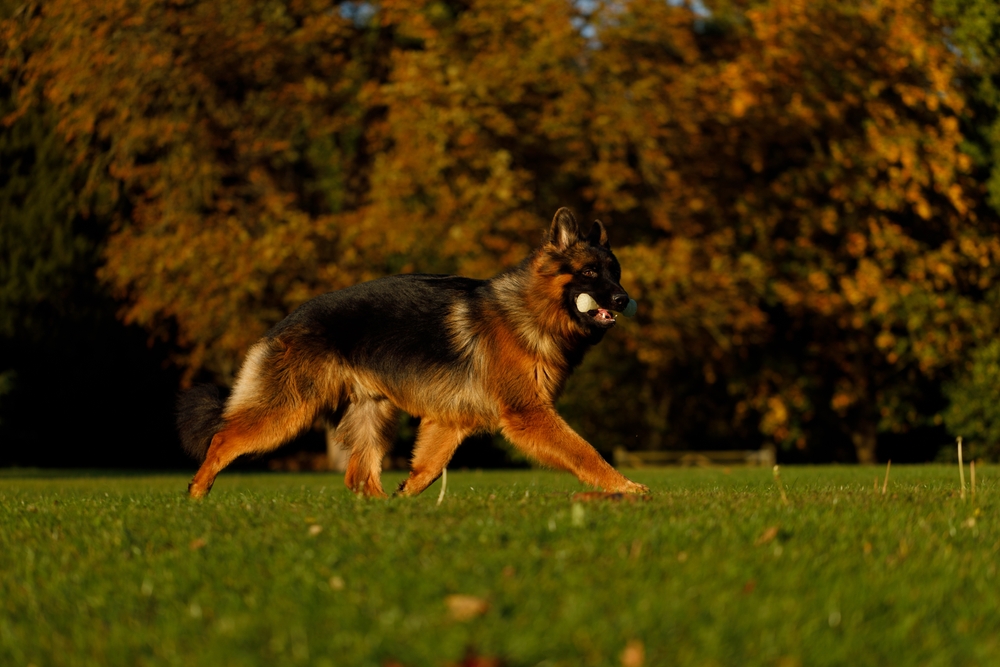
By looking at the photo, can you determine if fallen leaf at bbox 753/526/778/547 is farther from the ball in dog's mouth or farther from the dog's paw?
the ball in dog's mouth

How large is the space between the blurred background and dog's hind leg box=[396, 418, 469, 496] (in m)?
11.7

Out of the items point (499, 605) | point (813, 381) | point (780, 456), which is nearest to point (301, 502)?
point (499, 605)

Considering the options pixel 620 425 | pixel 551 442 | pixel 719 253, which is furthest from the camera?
pixel 620 425

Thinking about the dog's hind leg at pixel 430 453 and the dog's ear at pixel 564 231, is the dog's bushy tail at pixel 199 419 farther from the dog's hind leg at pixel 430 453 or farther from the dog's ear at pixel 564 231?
the dog's ear at pixel 564 231

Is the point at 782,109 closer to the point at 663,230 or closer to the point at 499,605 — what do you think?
the point at 663,230

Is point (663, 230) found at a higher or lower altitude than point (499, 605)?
lower

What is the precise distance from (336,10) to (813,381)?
41.6 ft

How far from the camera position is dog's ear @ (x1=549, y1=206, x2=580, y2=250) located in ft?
28.1

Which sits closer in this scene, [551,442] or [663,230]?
[551,442]

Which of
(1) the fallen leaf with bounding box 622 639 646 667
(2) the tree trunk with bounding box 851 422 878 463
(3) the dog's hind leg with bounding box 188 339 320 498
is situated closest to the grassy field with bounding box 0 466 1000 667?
(1) the fallen leaf with bounding box 622 639 646 667

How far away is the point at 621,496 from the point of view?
680cm

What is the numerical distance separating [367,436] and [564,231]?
2.17 metres

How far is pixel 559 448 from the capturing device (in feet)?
25.9

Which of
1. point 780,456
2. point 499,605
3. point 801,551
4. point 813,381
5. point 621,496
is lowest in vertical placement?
point 780,456
